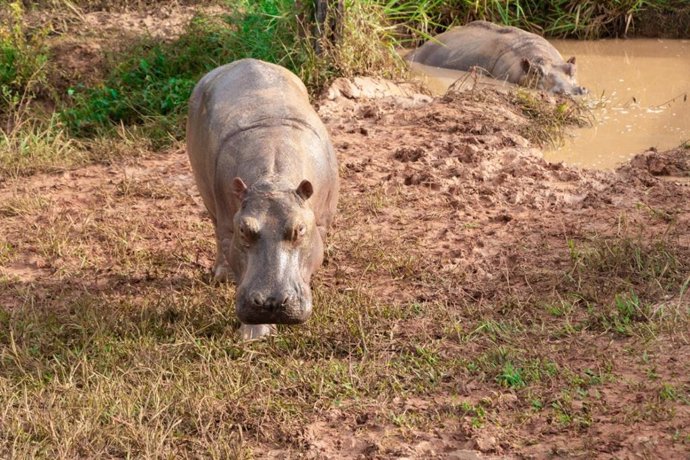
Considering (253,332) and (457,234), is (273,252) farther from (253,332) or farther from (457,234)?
(457,234)

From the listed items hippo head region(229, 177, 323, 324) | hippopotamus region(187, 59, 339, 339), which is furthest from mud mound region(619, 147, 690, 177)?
hippo head region(229, 177, 323, 324)

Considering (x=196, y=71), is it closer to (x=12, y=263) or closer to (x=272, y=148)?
(x=12, y=263)

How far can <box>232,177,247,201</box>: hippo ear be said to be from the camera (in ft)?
14.7

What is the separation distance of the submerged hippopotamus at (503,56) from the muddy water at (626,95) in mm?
191

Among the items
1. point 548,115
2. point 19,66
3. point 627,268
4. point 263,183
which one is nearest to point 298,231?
point 263,183

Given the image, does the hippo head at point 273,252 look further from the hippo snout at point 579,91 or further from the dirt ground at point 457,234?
the hippo snout at point 579,91

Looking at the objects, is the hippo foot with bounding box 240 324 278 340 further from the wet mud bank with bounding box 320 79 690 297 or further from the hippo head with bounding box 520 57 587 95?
the hippo head with bounding box 520 57 587 95

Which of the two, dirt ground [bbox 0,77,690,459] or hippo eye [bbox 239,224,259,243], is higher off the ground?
hippo eye [bbox 239,224,259,243]

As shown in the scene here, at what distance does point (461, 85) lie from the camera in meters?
9.27

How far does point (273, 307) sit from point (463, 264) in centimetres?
186

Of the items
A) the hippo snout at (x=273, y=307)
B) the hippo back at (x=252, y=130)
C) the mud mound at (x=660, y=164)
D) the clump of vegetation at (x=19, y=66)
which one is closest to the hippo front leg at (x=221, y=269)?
the hippo back at (x=252, y=130)

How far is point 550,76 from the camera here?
9.86 m

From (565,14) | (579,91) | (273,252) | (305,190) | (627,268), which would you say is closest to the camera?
(273,252)

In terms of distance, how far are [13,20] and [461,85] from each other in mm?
4194
